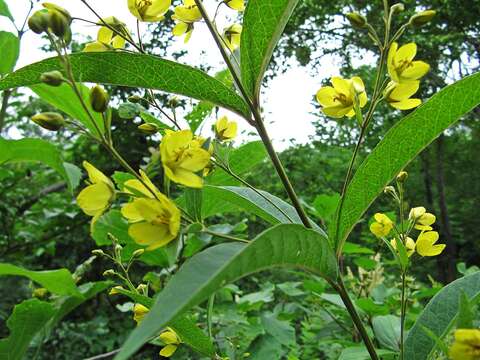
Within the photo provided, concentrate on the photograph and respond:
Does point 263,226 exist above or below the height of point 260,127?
below

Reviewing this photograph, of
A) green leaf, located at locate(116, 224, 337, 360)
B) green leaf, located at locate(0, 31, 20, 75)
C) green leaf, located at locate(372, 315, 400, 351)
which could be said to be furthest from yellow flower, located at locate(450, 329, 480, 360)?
green leaf, located at locate(0, 31, 20, 75)

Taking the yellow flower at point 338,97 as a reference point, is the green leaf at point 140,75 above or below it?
above

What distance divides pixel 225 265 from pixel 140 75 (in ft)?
0.99

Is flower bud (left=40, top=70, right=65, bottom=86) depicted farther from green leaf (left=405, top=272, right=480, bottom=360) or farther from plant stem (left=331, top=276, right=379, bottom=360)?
green leaf (left=405, top=272, right=480, bottom=360)

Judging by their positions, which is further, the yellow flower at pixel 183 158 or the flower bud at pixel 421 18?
the flower bud at pixel 421 18

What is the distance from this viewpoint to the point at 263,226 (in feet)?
17.9

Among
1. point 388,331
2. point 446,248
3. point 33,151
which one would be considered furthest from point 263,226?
point 446,248

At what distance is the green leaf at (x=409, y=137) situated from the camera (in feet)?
1.91

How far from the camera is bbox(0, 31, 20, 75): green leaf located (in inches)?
49.0

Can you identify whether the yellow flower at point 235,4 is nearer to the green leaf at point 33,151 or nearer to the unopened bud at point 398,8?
the unopened bud at point 398,8

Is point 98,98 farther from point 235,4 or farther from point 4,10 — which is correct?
point 4,10

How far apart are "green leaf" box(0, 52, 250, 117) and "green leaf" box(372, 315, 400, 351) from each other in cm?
79

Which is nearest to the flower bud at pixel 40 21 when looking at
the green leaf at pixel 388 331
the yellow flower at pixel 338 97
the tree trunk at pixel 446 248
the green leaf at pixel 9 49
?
the yellow flower at pixel 338 97

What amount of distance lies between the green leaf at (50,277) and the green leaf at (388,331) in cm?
69
